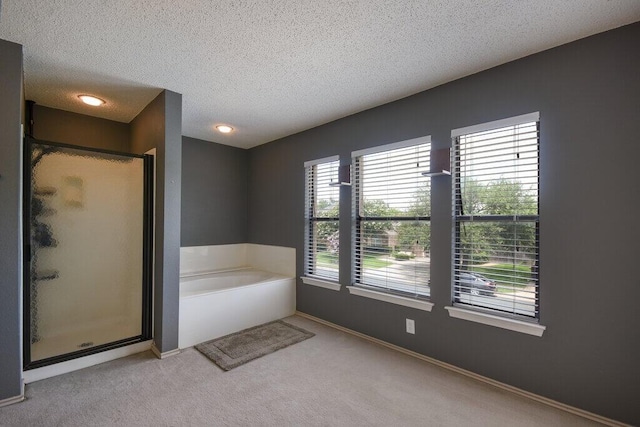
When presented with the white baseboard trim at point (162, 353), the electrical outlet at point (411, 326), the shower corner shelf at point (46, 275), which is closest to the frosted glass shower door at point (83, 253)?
the shower corner shelf at point (46, 275)

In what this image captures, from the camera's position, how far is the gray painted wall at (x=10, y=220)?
6.86 feet

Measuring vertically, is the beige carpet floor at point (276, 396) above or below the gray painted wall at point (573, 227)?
below

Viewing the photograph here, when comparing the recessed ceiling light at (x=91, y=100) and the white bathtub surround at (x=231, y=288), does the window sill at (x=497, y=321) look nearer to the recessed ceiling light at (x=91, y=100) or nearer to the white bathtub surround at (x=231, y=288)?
the white bathtub surround at (x=231, y=288)

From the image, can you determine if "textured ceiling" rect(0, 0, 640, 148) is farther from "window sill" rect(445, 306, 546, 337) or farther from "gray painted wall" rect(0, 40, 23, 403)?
"window sill" rect(445, 306, 546, 337)

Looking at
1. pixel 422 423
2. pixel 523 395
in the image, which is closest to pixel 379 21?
pixel 422 423

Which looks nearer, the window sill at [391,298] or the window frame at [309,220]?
the window sill at [391,298]

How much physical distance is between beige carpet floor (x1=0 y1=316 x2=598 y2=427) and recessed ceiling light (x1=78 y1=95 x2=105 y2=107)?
2.56 m

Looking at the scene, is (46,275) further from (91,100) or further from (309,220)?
(309,220)

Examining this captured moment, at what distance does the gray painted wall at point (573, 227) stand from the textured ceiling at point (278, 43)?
209 mm

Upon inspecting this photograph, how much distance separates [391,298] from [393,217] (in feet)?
2.67

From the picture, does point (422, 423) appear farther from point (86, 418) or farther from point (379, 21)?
point (379, 21)

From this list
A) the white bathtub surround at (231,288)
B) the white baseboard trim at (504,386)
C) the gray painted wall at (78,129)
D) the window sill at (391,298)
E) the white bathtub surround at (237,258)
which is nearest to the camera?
the white baseboard trim at (504,386)

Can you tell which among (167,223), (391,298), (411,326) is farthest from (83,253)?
(411,326)

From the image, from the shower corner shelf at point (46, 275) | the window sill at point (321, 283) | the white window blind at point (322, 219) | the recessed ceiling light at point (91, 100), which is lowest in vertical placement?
the window sill at point (321, 283)
